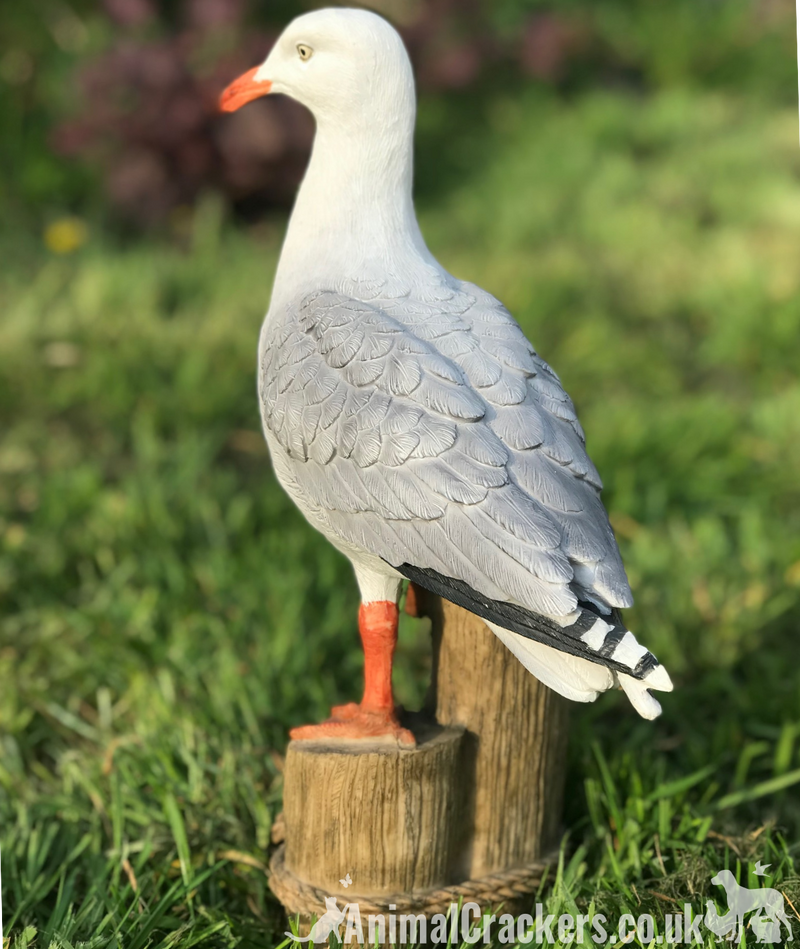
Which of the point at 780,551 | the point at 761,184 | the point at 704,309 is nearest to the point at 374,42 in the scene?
the point at 780,551

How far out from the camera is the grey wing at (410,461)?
153cm

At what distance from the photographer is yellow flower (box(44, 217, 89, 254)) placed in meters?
5.03

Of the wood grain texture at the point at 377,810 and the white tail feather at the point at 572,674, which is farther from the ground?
the white tail feather at the point at 572,674

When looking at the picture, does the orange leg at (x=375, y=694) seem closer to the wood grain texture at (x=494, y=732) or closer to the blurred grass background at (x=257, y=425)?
the wood grain texture at (x=494, y=732)

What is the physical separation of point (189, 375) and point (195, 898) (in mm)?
2236

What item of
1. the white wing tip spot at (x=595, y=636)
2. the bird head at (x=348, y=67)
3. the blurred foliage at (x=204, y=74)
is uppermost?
the blurred foliage at (x=204, y=74)

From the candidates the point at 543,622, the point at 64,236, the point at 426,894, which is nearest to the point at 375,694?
the point at 426,894

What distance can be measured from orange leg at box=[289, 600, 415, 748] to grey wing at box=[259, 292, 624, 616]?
195mm

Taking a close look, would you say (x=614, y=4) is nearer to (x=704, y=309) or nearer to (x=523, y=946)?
(x=704, y=309)

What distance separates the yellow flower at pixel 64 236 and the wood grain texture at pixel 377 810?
3804mm

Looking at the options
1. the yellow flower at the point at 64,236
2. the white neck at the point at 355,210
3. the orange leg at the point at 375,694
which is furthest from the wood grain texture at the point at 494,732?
the yellow flower at the point at 64,236

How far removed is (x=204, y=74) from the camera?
5391 mm

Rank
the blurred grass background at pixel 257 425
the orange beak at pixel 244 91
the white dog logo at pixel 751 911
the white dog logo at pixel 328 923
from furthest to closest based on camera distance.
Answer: the blurred grass background at pixel 257 425, the orange beak at pixel 244 91, the white dog logo at pixel 328 923, the white dog logo at pixel 751 911

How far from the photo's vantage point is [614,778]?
2.23 metres
